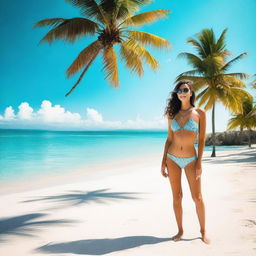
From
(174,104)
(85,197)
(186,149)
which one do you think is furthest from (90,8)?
(186,149)

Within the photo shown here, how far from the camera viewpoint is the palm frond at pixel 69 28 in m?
8.29

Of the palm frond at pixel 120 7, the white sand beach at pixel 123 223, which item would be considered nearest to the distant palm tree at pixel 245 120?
the palm frond at pixel 120 7

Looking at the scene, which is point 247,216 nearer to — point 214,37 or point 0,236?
point 0,236

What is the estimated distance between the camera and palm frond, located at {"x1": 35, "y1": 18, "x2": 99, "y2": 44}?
27.2 feet

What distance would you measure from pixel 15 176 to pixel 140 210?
24.2 ft

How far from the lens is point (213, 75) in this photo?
1433cm

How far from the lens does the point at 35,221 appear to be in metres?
3.65

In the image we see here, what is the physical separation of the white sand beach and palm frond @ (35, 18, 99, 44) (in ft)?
19.3

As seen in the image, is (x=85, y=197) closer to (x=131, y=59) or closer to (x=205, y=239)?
(x=205, y=239)

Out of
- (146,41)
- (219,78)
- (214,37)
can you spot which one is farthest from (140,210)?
(214,37)

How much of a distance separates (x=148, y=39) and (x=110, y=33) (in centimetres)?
158

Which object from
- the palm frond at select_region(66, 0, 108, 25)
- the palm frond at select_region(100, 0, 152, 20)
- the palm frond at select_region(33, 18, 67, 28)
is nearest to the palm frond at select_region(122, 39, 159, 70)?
the palm frond at select_region(100, 0, 152, 20)

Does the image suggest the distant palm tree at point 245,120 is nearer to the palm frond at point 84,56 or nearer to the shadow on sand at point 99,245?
the palm frond at point 84,56

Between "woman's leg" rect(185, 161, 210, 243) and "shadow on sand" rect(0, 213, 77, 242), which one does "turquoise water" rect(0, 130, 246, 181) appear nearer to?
"shadow on sand" rect(0, 213, 77, 242)
